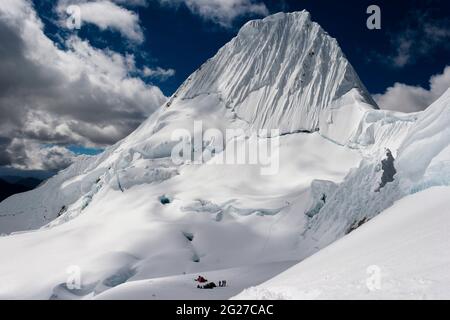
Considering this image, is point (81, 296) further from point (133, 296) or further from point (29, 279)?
point (133, 296)

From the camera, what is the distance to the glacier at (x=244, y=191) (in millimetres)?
30828

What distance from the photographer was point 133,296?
100 ft

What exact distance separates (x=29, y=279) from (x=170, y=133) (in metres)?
55.4

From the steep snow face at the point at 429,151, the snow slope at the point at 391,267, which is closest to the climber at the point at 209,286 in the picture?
the snow slope at the point at 391,267

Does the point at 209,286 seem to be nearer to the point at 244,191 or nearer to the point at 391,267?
the point at 391,267

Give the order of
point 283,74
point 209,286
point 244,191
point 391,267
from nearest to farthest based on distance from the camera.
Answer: point 391,267
point 209,286
point 244,191
point 283,74

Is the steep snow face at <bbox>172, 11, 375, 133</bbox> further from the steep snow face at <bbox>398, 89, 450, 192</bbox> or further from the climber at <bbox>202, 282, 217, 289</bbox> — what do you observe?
the climber at <bbox>202, 282, 217, 289</bbox>

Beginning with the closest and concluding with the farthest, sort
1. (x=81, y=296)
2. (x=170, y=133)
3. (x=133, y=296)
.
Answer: (x=133, y=296), (x=81, y=296), (x=170, y=133)

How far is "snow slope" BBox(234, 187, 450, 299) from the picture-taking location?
1041 centimetres

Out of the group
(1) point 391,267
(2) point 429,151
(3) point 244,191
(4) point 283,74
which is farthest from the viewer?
(4) point 283,74

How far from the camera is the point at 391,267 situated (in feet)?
41.9

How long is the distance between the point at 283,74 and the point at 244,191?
36.9m

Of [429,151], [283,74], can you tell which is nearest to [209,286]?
[429,151]
